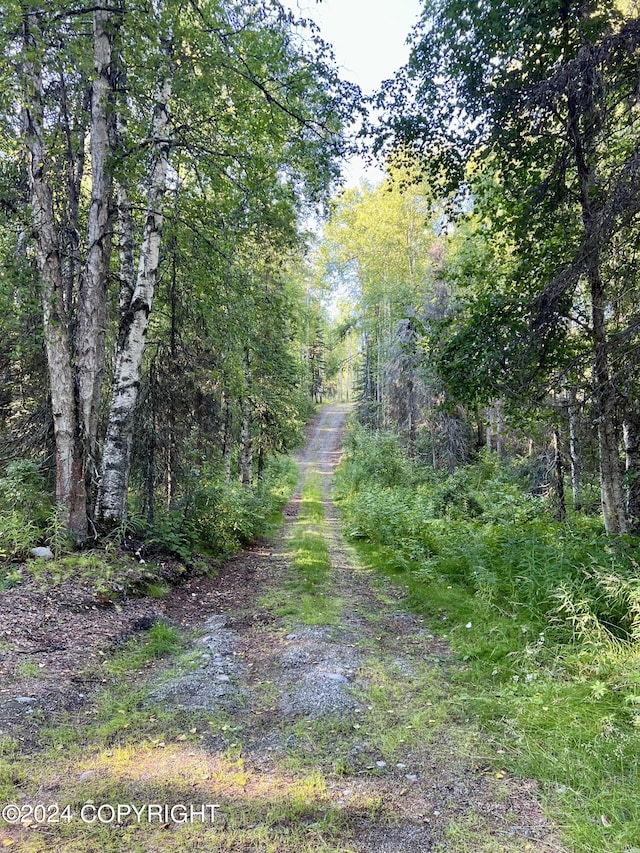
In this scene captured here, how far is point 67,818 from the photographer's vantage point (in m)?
2.20

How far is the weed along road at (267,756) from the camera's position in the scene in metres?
2.21

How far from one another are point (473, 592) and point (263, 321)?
270 inches

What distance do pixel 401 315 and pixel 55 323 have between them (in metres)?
4.80

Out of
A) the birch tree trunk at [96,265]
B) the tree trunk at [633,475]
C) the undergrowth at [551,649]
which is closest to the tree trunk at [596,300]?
the tree trunk at [633,475]

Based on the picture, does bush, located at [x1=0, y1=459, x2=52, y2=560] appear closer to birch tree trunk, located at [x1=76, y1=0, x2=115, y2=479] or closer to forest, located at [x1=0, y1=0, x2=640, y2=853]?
forest, located at [x1=0, y1=0, x2=640, y2=853]

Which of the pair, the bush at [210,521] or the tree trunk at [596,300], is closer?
the tree trunk at [596,300]

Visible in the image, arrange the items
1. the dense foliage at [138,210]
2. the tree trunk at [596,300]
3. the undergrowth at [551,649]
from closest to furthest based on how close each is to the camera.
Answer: the undergrowth at [551,649] → the tree trunk at [596,300] → the dense foliage at [138,210]

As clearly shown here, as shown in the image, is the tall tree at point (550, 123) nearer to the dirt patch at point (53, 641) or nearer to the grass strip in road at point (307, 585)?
the grass strip in road at point (307, 585)

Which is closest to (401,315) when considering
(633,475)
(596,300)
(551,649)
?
(596,300)

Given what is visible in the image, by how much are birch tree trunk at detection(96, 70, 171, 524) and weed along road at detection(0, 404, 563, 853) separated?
243 cm

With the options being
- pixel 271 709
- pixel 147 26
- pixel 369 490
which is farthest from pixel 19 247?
pixel 369 490

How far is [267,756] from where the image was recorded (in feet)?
9.28

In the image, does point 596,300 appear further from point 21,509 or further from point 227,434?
point 227,434

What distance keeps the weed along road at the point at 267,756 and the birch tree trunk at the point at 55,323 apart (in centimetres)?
219
